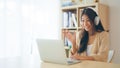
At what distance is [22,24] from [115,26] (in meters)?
1.59

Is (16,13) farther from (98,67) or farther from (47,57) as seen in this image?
(98,67)

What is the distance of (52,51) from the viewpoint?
132 centimetres

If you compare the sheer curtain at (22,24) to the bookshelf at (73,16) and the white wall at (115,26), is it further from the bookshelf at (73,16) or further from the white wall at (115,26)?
the white wall at (115,26)

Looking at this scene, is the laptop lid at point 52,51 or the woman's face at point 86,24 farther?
the woman's face at point 86,24

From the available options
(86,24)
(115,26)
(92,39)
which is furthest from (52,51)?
(115,26)

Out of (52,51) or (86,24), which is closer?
(52,51)

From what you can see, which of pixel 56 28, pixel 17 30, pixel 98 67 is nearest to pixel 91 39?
pixel 98 67

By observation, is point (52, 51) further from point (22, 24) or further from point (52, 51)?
point (22, 24)

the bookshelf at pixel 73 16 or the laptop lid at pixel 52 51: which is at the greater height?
the bookshelf at pixel 73 16

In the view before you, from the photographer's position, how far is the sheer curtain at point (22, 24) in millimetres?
2471

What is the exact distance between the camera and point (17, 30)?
2.62m

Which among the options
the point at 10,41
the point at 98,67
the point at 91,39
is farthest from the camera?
the point at 10,41

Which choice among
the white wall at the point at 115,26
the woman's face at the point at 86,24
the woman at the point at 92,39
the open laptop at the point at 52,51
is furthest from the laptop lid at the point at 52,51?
the white wall at the point at 115,26

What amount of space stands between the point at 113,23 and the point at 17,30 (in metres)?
1.64
